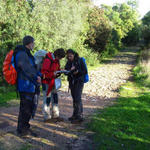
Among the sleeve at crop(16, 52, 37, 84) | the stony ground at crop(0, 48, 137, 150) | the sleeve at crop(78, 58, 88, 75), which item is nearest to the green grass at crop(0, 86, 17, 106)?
the stony ground at crop(0, 48, 137, 150)

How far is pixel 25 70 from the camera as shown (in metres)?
3.66

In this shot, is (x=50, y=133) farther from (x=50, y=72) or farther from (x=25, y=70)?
A: (x=25, y=70)

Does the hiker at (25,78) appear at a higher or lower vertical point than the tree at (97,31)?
lower

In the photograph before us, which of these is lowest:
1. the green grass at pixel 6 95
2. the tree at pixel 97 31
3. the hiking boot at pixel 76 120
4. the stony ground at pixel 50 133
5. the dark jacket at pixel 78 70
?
the stony ground at pixel 50 133

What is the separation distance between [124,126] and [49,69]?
2.51 meters

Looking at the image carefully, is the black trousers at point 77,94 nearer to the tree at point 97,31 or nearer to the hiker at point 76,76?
the hiker at point 76,76

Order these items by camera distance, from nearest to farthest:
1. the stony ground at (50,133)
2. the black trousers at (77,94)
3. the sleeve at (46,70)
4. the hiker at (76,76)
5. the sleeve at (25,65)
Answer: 1. the sleeve at (25,65)
2. the stony ground at (50,133)
3. the sleeve at (46,70)
4. the hiker at (76,76)
5. the black trousers at (77,94)

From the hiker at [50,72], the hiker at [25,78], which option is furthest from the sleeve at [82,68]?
the hiker at [25,78]

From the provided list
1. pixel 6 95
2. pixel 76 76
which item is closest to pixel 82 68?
pixel 76 76

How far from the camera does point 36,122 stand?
5.12 metres

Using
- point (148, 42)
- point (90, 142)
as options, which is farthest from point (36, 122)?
point (148, 42)

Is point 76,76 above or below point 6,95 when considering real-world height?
above

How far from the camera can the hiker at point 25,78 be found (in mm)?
3682

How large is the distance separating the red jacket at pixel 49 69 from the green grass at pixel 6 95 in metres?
2.92
